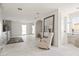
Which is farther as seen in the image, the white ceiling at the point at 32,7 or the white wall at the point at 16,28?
the white wall at the point at 16,28

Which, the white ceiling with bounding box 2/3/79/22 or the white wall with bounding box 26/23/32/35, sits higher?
the white ceiling with bounding box 2/3/79/22

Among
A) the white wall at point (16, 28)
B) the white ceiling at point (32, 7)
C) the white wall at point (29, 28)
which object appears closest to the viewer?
the white ceiling at point (32, 7)

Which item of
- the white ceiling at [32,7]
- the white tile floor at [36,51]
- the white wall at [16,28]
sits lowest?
the white tile floor at [36,51]

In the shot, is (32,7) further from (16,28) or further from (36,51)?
(16,28)

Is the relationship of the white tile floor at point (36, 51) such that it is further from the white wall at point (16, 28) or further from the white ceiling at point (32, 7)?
the white wall at point (16, 28)

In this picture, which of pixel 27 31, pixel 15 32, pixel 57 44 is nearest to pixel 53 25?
pixel 57 44

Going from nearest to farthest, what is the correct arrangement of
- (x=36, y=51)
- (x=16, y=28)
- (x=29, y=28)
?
(x=36, y=51), (x=16, y=28), (x=29, y=28)

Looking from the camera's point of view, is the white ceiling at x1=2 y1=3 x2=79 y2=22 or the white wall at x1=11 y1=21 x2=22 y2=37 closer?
the white ceiling at x1=2 y1=3 x2=79 y2=22

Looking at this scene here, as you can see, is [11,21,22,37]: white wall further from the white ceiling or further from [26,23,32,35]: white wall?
the white ceiling

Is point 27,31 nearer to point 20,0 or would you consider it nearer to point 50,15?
point 50,15

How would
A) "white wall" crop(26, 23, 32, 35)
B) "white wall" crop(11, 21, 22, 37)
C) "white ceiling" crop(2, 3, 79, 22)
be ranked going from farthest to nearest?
"white wall" crop(26, 23, 32, 35) → "white wall" crop(11, 21, 22, 37) → "white ceiling" crop(2, 3, 79, 22)

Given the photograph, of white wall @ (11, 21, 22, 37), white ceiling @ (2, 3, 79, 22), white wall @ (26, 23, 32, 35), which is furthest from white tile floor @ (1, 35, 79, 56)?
white wall @ (26, 23, 32, 35)

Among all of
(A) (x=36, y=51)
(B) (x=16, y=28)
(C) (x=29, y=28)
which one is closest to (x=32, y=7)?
(A) (x=36, y=51)

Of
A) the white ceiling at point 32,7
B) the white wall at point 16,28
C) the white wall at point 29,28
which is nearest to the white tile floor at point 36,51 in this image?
the white ceiling at point 32,7
